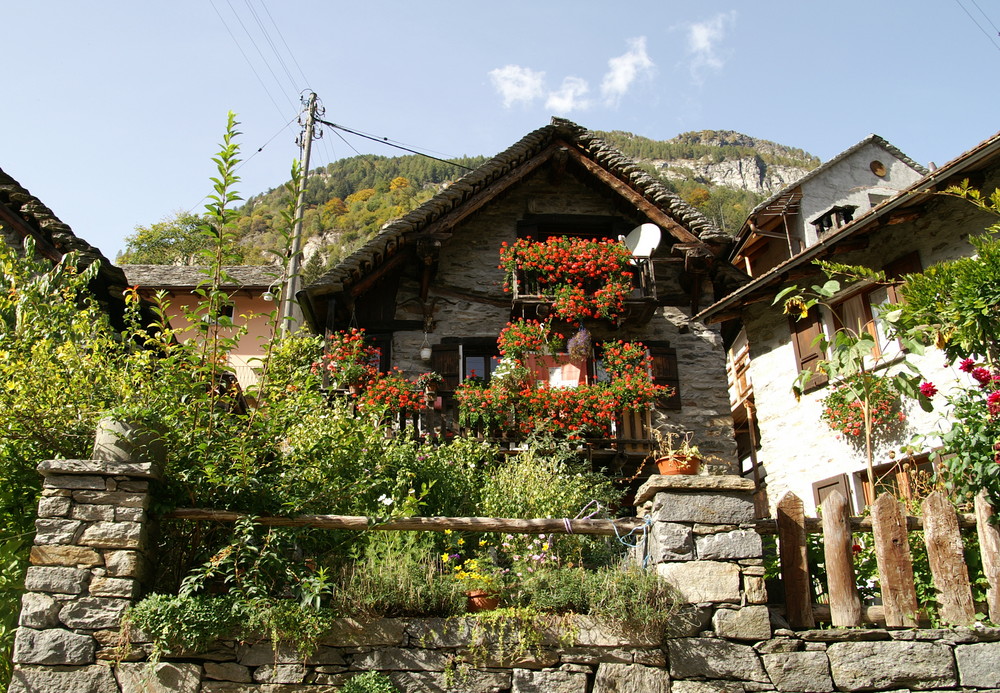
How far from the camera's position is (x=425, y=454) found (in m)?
8.35

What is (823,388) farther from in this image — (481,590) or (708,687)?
(481,590)

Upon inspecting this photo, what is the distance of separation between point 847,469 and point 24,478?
10.6m

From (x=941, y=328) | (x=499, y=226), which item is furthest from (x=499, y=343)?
(x=941, y=328)

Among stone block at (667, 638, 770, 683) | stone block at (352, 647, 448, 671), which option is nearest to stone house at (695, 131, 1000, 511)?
stone block at (667, 638, 770, 683)

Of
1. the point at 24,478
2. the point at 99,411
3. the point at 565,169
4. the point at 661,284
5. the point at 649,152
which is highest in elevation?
the point at 649,152

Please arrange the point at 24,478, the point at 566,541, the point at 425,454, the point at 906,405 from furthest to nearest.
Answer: the point at 906,405 → the point at 425,454 → the point at 566,541 → the point at 24,478

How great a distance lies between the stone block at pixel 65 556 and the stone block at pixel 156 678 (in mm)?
670

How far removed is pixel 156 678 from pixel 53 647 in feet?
2.12

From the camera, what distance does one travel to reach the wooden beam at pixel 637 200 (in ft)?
39.6

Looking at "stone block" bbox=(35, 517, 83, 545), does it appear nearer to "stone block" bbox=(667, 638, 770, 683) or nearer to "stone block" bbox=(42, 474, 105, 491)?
"stone block" bbox=(42, 474, 105, 491)

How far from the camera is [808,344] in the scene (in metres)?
12.5

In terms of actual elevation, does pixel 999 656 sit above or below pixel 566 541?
below

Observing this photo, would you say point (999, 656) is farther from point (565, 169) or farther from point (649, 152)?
point (649, 152)

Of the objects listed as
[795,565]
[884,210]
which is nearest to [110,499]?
[795,565]
